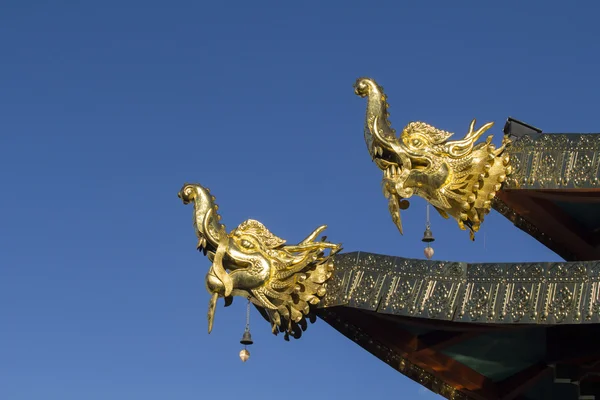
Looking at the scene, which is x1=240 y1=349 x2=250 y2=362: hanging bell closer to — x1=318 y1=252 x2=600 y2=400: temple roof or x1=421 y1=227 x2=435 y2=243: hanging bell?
x1=318 y1=252 x2=600 y2=400: temple roof

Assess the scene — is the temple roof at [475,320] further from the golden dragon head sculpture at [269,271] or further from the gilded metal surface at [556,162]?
the gilded metal surface at [556,162]

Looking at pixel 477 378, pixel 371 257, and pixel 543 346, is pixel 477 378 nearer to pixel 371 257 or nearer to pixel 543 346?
pixel 543 346

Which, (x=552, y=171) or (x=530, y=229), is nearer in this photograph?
(x=552, y=171)

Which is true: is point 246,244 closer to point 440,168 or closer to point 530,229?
point 440,168

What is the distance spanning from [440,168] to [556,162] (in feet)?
3.59

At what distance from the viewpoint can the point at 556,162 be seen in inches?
464

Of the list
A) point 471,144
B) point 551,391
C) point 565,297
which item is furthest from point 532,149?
point 551,391

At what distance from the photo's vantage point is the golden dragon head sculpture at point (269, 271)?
11828 mm

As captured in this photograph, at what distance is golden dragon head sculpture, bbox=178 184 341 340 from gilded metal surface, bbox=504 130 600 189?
1.90m

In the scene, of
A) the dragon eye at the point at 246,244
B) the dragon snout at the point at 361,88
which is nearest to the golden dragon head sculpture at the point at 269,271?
the dragon eye at the point at 246,244

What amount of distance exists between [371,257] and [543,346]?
1968 mm

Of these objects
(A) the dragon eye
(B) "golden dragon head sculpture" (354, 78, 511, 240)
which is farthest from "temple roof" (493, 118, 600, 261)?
(A) the dragon eye

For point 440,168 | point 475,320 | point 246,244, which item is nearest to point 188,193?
point 246,244

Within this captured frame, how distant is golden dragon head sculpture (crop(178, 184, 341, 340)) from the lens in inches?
466
